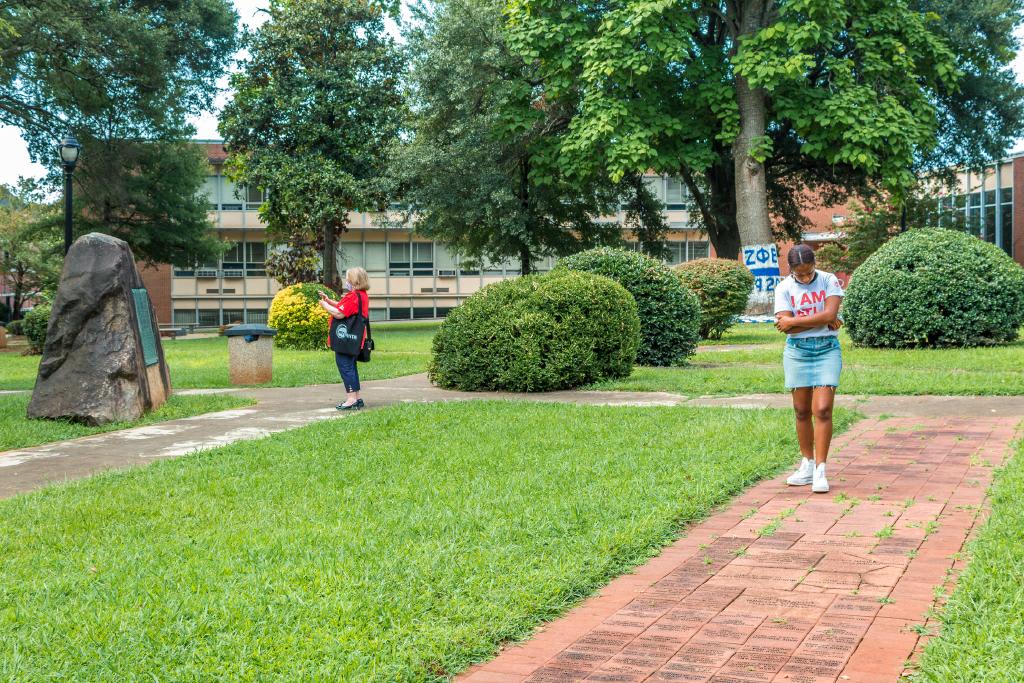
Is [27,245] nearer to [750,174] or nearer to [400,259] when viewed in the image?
[400,259]

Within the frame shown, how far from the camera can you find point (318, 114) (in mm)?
36969

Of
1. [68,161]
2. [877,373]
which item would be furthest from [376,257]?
[877,373]

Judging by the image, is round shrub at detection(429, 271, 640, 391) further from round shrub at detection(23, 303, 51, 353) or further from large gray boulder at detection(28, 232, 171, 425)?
round shrub at detection(23, 303, 51, 353)

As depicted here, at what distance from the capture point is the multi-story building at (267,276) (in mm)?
57156

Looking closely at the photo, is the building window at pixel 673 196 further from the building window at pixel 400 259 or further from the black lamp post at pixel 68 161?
the black lamp post at pixel 68 161

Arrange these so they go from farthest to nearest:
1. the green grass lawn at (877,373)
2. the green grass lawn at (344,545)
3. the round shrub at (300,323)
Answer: the round shrub at (300,323)
the green grass lawn at (877,373)
the green grass lawn at (344,545)

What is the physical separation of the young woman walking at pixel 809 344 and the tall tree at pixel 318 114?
29.9m

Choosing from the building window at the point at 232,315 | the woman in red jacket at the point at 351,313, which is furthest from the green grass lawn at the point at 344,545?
the building window at the point at 232,315

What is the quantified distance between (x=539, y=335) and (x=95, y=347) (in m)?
5.20

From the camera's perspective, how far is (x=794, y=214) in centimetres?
3675

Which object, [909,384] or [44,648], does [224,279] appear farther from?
[44,648]

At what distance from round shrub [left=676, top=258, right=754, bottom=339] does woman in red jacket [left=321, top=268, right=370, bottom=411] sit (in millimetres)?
11747

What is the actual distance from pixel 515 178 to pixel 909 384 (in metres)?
22.4

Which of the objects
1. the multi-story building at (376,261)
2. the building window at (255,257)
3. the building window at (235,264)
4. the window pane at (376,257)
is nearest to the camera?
the multi-story building at (376,261)
